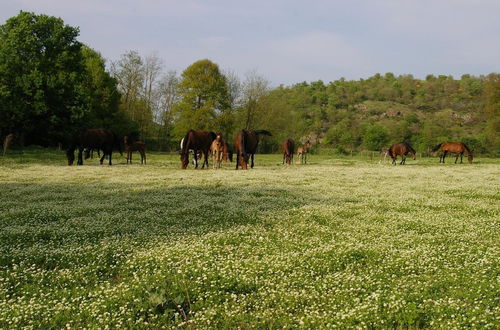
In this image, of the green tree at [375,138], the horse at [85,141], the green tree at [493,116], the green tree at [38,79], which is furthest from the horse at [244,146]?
the green tree at [375,138]

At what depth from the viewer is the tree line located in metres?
45.3

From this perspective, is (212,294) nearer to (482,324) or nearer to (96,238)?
(482,324)

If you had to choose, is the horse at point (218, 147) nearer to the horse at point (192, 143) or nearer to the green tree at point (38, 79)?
the horse at point (192, 143)

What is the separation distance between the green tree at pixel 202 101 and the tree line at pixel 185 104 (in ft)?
0.64

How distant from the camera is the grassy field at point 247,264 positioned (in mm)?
5148

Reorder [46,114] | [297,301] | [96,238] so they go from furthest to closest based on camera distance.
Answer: [46,114]
[96,238]
[297,301]

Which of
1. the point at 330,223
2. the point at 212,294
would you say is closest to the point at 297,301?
the point at 212,294

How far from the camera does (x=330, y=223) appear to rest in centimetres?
1094

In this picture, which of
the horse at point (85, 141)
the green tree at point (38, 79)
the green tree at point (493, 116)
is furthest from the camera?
the green tree at point (493, 116)

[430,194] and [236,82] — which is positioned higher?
[236,82]

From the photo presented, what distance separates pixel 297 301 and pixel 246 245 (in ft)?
9.58

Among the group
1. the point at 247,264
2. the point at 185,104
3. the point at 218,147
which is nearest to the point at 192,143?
the point at 218,147

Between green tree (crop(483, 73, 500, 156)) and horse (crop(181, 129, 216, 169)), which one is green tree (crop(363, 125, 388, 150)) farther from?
horse (crop(181, 129, 216, 169))

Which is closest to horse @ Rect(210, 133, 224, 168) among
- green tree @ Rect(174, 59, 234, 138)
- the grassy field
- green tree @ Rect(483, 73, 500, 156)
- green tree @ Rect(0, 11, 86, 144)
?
the grassy field
